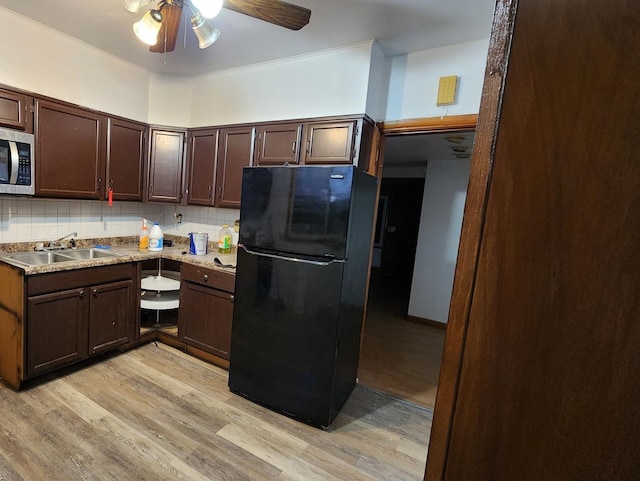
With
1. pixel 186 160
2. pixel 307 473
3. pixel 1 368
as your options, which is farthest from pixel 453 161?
pixel 1 368

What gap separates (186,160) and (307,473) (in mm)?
2757

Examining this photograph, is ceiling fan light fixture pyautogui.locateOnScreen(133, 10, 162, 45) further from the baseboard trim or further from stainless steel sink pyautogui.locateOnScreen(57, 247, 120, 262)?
the baseboard trim

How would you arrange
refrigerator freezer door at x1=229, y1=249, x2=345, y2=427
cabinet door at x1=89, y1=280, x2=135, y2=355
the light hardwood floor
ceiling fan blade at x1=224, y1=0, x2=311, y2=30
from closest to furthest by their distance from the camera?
ceiling fan blade at x1=224, y1=0, x2=311, y2=30, refrigerator freezer door at x1=229, y1=249, x2=345, y2=427, cabinet door at x1=89, y1=280, x2=135, y2=355, the light hardwood floor

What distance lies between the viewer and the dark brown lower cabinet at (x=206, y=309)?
2451mm

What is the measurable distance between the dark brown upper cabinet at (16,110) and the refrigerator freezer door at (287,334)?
1769 millimetres

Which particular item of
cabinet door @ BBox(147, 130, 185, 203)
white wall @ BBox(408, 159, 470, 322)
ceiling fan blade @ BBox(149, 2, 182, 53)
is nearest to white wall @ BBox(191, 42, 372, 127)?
cabinet door @ BBox(147, 130, 185, 203)

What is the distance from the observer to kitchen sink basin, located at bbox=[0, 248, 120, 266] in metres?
2.23

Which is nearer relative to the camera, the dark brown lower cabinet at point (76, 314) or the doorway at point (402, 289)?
the dark brown lower cabinet at point (76, 314)

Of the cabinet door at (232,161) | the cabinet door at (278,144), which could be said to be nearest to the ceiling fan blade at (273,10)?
the cabinet door at (278,144)

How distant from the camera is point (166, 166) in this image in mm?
3004

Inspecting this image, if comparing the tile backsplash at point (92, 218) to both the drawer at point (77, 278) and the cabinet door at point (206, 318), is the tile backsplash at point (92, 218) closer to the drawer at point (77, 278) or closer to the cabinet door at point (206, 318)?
the drawer at point (77, 278)

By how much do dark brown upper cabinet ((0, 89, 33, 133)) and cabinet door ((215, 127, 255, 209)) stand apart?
4.28ft

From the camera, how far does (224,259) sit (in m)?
2.78

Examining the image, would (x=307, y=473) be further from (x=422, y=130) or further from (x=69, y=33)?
(x=69, y=33)
